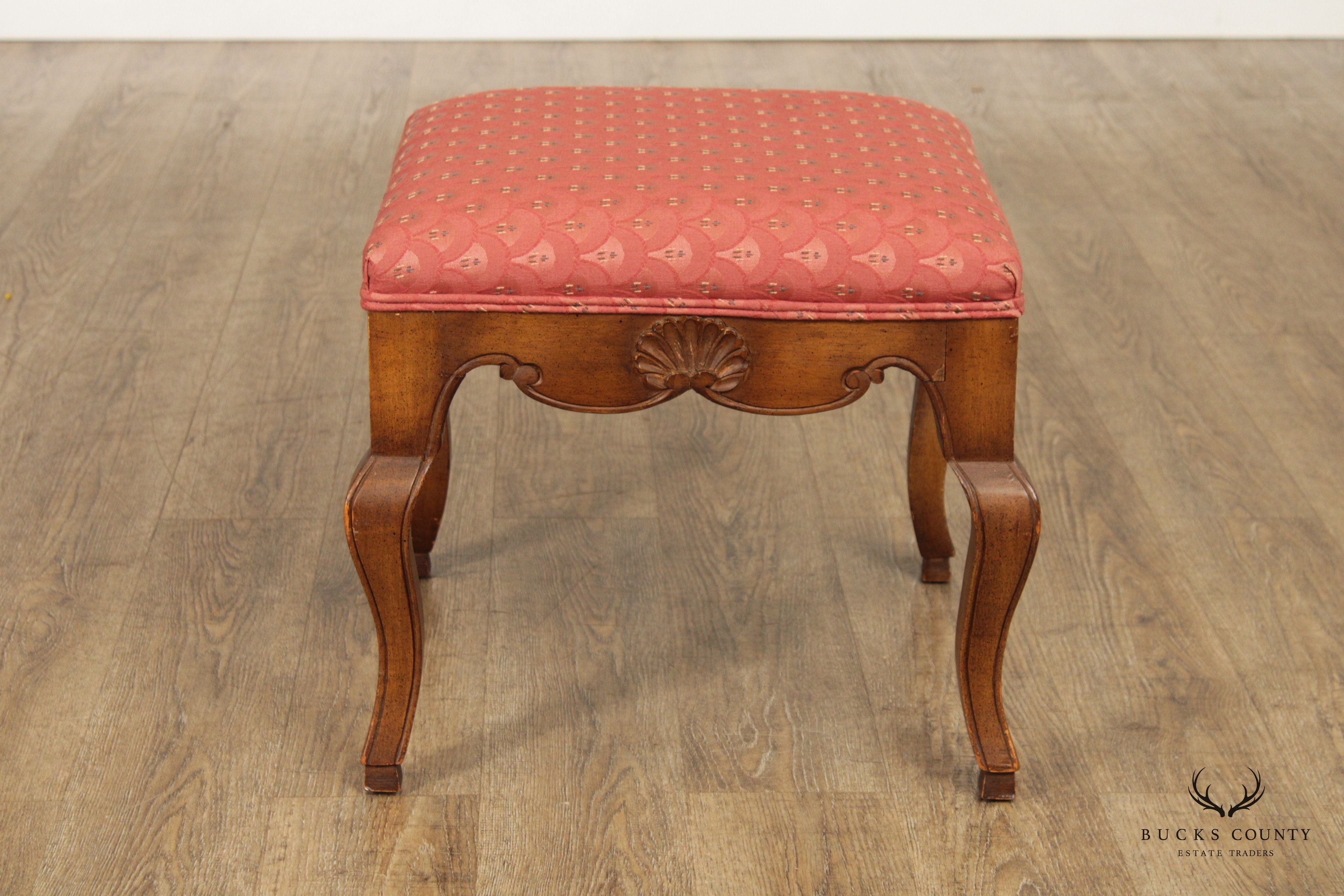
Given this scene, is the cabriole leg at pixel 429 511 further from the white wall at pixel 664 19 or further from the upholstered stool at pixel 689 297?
the white wall at pixel 664 19

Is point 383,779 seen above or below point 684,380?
below

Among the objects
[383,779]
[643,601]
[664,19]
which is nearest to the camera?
[383,779]

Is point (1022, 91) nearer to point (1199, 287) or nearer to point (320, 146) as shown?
point (1199, 287)

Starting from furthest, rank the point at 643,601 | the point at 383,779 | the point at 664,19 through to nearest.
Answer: the point at 664,19 < the point at 643,601 < the point at 383,779

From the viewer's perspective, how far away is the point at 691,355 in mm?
933

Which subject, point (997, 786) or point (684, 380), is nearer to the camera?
point (684, 380)

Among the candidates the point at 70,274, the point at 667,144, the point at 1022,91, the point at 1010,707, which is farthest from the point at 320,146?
the point at 1010,707

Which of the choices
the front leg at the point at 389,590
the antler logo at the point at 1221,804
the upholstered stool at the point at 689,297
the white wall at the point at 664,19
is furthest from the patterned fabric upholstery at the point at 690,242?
the white wall at the point at 664,19

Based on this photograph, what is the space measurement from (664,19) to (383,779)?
8.12 ft

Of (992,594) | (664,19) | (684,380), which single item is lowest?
(664,19)

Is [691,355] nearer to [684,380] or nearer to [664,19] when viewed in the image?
Answer: [684,380]

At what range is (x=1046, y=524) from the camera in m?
1.44

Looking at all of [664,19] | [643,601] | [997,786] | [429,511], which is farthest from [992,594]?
[664,19]

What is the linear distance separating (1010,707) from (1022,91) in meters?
1.97
